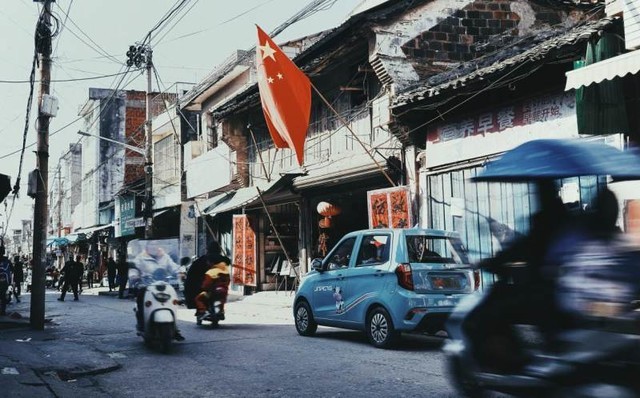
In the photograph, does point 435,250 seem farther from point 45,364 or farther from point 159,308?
point 45,364

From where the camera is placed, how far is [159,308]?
9.86 m

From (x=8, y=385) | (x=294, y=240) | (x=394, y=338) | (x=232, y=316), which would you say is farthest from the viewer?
(x=294, y=240)

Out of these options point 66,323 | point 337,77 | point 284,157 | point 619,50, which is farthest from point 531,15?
point 66,323

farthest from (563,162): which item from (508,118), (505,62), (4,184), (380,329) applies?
(4,184)

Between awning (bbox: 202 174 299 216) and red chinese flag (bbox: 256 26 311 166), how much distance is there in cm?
411

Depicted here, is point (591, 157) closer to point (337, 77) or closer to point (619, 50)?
point (619, 50)

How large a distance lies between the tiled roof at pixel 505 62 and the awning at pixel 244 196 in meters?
5.64

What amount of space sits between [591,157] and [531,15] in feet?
47.9

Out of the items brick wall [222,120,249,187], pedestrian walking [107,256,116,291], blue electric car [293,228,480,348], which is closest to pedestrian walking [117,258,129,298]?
pedestrian walking [107,256,116,291]

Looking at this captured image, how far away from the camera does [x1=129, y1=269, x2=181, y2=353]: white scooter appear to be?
9570 mm

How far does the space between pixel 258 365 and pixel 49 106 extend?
8386 mm

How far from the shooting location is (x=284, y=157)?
21.5 metres

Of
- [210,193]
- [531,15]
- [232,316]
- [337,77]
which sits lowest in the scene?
[232,316]

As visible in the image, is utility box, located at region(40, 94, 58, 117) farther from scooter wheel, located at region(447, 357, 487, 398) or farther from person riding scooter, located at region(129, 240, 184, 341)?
scooter wheel, located at region(447, 357, 487, 398)
